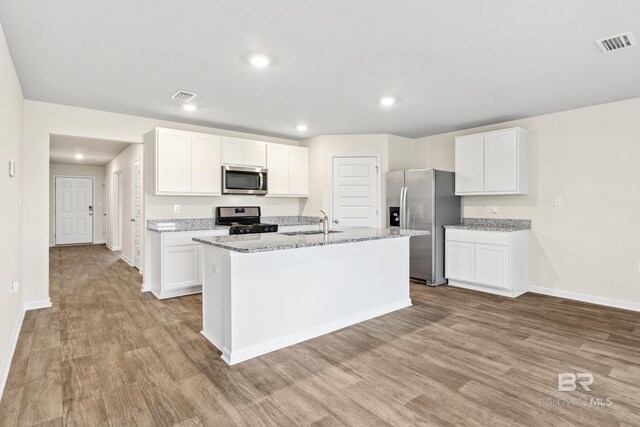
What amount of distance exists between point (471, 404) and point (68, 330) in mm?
3458

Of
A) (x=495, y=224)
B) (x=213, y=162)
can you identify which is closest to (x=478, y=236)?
(x=495, y=224)

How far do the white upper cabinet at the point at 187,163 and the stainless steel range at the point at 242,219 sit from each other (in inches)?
15.9

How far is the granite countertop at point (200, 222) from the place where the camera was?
4.65 metres

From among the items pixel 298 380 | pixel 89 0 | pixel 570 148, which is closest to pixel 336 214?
pixel 570 148

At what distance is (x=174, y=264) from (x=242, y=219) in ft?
4.60

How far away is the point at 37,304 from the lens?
3.92m

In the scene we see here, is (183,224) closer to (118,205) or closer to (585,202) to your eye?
(118,205)

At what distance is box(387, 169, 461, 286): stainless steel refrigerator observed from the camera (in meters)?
5.00

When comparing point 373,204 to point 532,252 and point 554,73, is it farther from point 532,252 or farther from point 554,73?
point 554,73

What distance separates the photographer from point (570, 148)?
14.2 feet

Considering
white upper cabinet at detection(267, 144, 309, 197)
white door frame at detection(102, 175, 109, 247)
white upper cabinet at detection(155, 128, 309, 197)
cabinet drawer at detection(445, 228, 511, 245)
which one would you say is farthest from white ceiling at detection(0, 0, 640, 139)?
white door frame at detection(102, 175, 109, 247)

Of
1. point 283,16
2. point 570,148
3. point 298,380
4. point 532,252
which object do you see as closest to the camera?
point 283,16

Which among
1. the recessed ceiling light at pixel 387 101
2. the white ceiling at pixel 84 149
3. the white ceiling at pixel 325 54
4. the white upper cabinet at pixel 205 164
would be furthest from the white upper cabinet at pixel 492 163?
the white ceiling at pixel 84 149

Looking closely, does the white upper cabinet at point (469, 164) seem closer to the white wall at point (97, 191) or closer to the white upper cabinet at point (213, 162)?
the white upper cabinet at point (213, 162)
